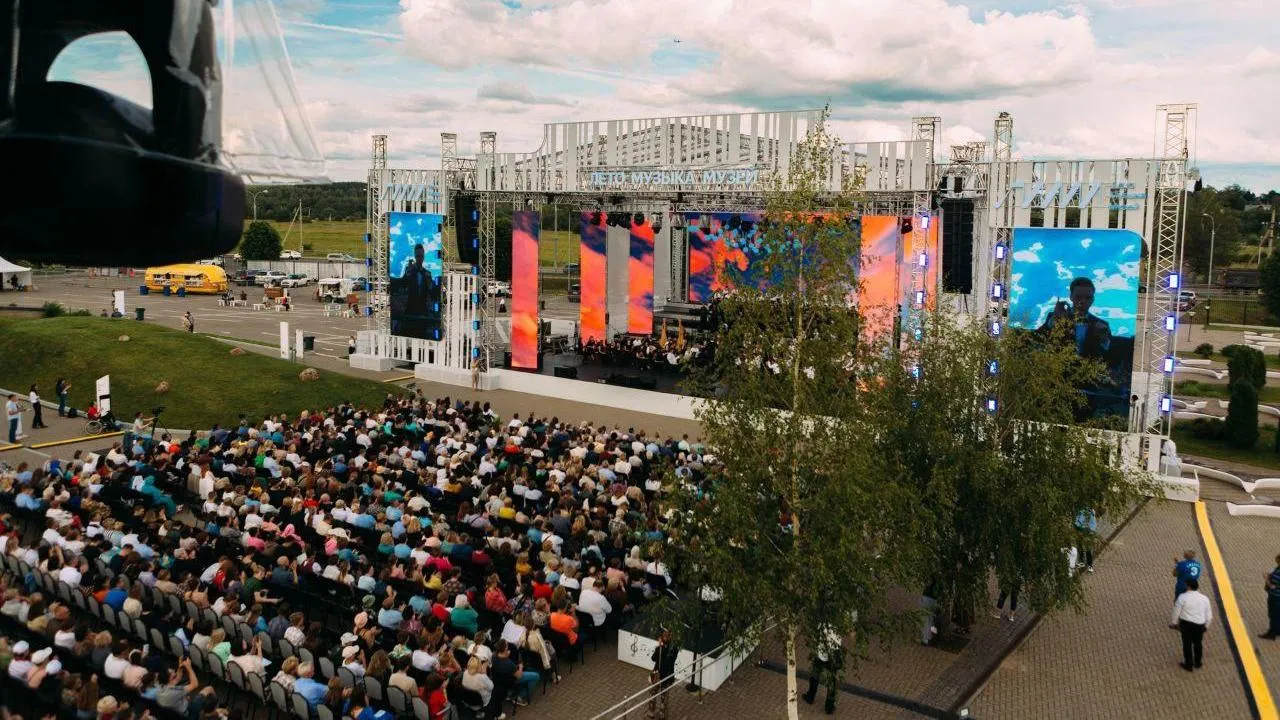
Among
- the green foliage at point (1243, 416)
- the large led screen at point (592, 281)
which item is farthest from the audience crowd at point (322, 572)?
the green foliage at point (1243, 416)

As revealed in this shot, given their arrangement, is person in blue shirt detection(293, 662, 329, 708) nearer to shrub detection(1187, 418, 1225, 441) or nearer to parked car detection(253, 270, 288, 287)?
shrub detection(1187, 418, 1225, 441)

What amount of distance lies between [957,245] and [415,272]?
16435mm

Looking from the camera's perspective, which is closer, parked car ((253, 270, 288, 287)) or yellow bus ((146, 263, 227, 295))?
yellow bus ((146, 263, 227, 295))

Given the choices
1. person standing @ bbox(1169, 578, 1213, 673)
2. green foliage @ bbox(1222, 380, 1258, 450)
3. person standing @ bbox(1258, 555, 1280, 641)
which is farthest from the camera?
green foliage @ bbox(1222, 380, 1258, 450)

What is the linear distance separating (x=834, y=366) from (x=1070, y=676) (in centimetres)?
571

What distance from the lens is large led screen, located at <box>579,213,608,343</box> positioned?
30641mm

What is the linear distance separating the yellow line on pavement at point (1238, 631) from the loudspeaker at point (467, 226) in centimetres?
2003

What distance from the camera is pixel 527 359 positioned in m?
29.8

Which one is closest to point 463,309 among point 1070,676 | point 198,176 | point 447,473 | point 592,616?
point 447,473

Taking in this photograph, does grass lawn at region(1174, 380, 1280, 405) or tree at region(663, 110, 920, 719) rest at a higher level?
tree at region(663, 110, 920, 719)

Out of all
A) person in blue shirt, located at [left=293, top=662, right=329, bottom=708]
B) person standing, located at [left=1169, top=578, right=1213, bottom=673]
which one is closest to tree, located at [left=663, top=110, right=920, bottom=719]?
person in blue shirt, located at [left=293, top=662, right=329, bottom=708]

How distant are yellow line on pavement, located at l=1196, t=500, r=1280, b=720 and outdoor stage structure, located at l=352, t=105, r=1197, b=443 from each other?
237 cm

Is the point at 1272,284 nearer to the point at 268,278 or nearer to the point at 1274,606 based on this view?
the point at 1274,606

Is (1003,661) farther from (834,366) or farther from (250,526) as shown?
(250,526)
